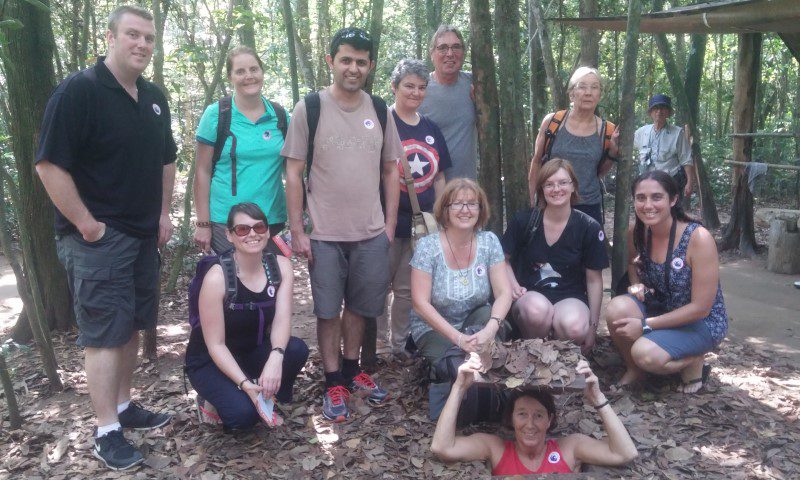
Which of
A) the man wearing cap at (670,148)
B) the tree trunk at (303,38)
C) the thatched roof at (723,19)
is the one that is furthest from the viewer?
the tree trunk at (303,38)

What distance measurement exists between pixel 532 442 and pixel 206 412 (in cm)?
183

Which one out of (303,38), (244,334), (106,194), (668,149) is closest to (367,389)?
(244,334)

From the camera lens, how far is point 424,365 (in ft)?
13.5

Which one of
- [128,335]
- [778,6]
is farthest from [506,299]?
[778,6]

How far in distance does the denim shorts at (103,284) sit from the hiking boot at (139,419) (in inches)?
24.0

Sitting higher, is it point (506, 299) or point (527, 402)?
point (506, 299)

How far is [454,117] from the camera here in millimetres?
4551

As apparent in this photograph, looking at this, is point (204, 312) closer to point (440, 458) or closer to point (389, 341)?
point (440, 458)

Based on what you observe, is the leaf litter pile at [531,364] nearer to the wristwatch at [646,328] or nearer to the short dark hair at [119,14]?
the wristwatch at [646,328]

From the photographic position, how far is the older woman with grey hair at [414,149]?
4.09m

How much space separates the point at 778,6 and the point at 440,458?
545 centimetres

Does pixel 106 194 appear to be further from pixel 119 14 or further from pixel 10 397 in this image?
pixel 10 397

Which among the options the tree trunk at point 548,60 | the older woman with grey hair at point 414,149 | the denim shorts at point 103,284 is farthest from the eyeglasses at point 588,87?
the tree trunk at point 548,60

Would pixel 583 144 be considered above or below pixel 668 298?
above
